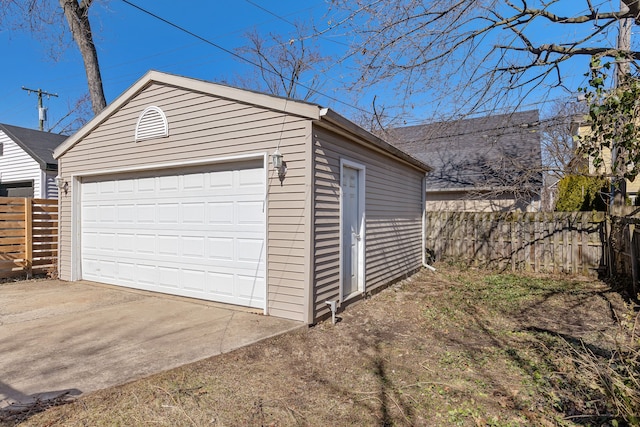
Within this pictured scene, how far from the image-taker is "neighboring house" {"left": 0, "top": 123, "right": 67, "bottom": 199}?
38.9 feet

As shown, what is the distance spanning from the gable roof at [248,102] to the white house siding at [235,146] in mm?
82

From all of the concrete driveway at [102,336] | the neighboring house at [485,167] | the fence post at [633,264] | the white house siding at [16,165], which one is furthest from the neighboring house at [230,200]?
the white house siding at [16,165]

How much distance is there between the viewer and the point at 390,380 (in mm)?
3250

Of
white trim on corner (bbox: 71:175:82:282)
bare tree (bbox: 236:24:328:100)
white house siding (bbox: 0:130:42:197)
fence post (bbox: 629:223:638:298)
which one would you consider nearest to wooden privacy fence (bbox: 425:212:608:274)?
fence post (bbox: 629:223:638:298)

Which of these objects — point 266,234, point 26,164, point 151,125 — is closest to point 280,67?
point 26,164

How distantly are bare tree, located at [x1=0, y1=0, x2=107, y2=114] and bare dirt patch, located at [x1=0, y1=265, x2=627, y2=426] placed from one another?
9431 mm

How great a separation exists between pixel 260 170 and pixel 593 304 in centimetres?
571

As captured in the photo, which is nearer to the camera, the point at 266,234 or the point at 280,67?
the point at 266,234

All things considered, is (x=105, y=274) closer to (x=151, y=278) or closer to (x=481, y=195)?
(x=151, y=278)

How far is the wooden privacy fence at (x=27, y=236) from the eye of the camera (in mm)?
7500

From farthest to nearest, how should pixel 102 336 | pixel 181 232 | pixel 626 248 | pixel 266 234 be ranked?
1. pixel 626 248
2. pixel 181 232
3. pixel 266 234
4. pixel 102 336

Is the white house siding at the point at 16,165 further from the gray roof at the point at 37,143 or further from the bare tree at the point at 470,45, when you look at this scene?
the bare tree at the point at 470,45

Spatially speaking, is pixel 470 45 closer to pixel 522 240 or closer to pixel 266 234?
pixel 266 234

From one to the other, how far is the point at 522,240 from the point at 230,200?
710 centimetres
